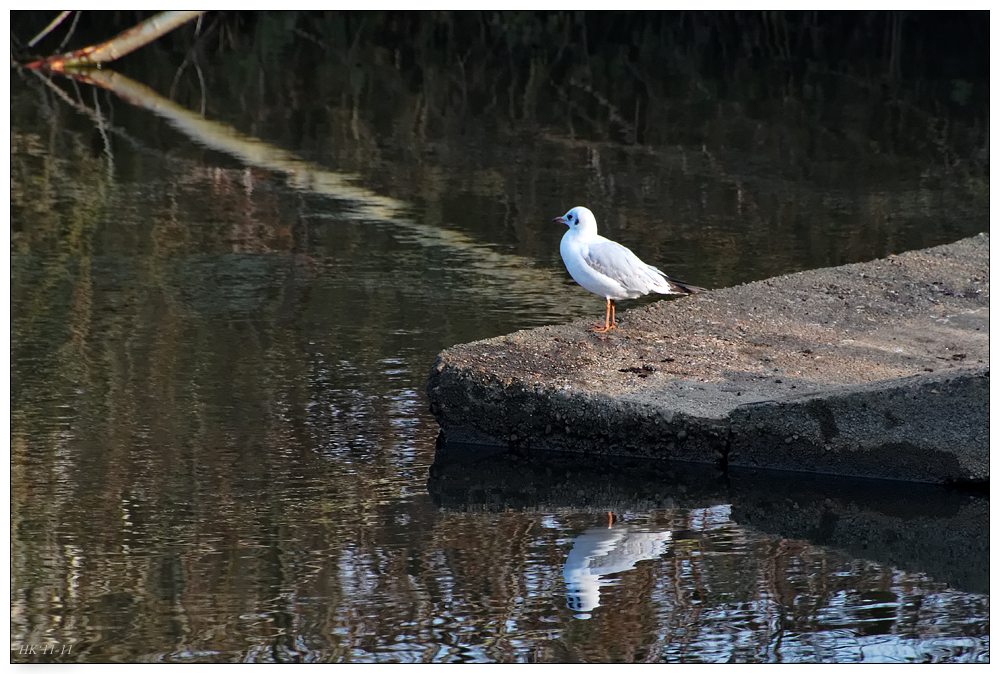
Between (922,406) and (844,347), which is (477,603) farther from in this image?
(844,347)

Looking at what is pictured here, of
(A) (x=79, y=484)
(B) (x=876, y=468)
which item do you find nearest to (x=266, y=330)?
(A) (x=79, y=484)

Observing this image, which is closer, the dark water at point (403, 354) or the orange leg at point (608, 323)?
the dark water at point (403, 354)

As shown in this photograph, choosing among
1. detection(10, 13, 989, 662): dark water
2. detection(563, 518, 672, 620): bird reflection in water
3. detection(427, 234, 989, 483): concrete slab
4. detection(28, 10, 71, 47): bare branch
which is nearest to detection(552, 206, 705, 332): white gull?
detection(427, 234, 989, 483): concrete slab

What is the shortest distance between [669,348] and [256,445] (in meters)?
1.57

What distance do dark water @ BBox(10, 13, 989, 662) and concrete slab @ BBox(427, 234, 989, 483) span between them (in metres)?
0.14

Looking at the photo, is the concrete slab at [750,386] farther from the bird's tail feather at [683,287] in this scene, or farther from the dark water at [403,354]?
the dark water at [403,354]

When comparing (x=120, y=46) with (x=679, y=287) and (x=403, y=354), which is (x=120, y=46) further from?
(x=679, y=287)

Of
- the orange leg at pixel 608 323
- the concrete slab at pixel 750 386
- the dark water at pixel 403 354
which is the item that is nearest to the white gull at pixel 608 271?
the orange leg at pixel 608 323

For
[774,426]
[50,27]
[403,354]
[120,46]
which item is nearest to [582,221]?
[403,354]

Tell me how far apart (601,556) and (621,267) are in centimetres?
185

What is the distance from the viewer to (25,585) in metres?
4.01

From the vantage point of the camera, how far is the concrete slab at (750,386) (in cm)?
471

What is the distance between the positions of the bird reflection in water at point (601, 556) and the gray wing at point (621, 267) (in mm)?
1544

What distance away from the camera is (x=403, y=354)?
625cm
